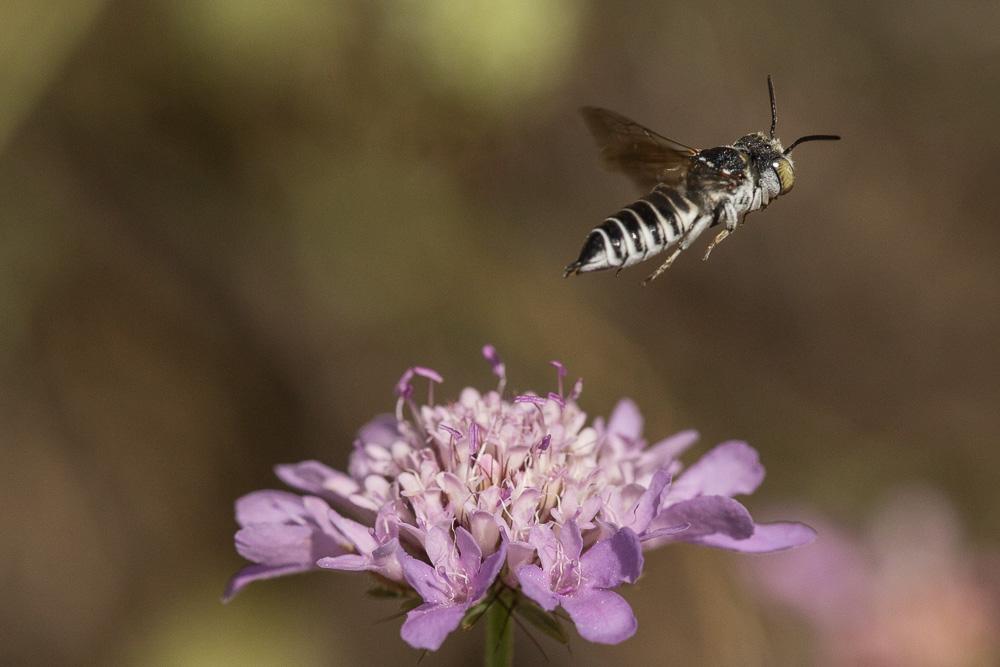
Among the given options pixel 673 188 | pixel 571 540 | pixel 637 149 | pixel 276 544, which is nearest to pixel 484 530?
pixel 571 540

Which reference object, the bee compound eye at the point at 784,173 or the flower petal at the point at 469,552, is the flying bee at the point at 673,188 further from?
the flower petal at the point at 469,552

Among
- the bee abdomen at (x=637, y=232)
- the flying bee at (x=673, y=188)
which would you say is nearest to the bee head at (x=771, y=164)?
the flying bee at (x=673, y=188)

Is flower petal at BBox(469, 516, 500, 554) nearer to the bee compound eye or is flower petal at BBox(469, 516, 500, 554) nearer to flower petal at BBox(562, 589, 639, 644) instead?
flower petal at BBox(562, 589, 639, 644)

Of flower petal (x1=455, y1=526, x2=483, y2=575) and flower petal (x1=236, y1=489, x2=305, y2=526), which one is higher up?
flower petal (x1=455, y1=526, x2=483, y2=575)

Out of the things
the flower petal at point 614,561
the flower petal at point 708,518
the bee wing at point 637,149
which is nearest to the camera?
the flower petal at point 614,561

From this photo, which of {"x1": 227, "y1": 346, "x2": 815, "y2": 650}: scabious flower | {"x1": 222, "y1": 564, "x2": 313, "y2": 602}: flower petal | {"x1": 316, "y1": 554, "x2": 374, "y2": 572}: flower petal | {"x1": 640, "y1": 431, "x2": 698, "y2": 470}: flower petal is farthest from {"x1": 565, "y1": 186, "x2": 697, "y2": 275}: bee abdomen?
{"x1": 222, "y1": 564, "x2": 313, "y2": 602}: flower petal
